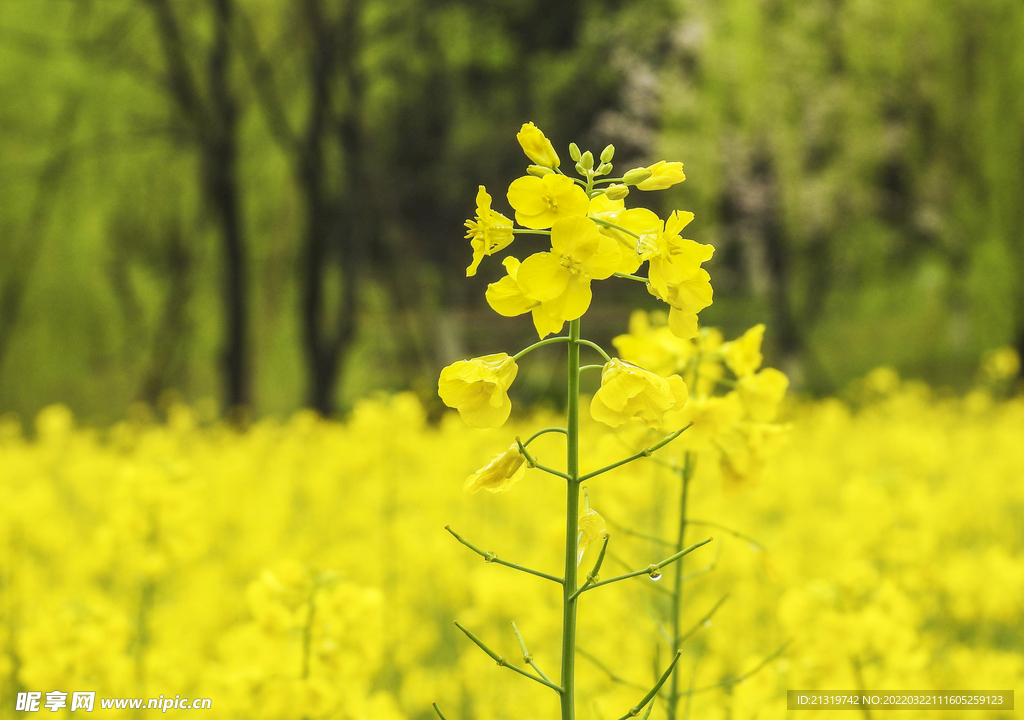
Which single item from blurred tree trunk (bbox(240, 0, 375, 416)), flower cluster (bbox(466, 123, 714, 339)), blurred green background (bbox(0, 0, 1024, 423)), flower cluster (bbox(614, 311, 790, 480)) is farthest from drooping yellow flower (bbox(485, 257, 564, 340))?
blurred tree trunk (bbox(240, 0, 375, 416))

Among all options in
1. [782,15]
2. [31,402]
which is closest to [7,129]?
[31,402]

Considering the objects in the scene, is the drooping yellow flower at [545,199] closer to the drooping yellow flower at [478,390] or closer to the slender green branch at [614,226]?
the slender green branch at [614,226]

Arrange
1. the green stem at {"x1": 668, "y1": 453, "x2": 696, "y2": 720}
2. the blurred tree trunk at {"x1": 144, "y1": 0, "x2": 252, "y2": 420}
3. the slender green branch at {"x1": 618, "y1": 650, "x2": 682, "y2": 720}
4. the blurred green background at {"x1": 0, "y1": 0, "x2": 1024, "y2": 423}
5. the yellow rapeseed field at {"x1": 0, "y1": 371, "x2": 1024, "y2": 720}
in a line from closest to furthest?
the slender green branch at {"x1": 618, "y1": 650, "x2": 682, "y2": 720}, the green stem at {"x1": 668, "y1": 453, "x2": 696, "y2": 720}, the yellow rapeseed field at {"x1": 0, "y1": 371, "x2": 1024, "y2": 720}, the blurred tree trunk at {"x1": 144, "y1": 0, "x2": 252, "y2": 420}, the blurred green background at {"x1": 0, "y1": 0, "x2": 1024, "y2": 423}

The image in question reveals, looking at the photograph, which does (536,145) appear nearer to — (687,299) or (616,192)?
(616,192)

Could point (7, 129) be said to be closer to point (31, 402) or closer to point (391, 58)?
point (31, 402)

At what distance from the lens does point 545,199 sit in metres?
0.75

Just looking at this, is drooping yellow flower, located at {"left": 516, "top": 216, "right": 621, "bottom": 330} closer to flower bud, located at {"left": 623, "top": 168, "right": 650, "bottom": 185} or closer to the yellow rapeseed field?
flower bud, located at {"left": 623, "top": 168, "right": 650, "bottom": 185}

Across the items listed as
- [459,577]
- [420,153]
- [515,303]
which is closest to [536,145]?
[515,303]

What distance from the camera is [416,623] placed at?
8.67ft

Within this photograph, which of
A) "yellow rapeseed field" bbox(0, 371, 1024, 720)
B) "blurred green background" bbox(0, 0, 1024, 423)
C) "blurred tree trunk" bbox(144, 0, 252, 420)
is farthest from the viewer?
"blurred green background" bbox(0, 0, 1024, 423)

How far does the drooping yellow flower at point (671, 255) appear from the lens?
0.75m

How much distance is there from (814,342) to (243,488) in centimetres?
850

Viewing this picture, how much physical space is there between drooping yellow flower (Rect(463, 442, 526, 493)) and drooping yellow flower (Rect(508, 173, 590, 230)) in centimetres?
25

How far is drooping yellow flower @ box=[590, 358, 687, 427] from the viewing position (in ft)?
2.45
